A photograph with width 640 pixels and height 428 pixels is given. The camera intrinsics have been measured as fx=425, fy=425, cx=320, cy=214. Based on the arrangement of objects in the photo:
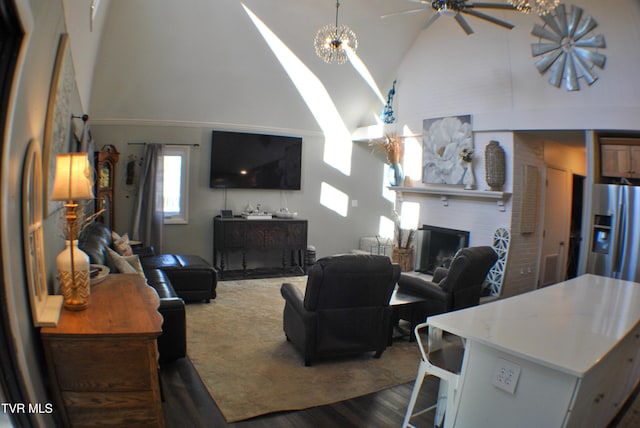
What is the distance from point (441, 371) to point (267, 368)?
170 centimetres

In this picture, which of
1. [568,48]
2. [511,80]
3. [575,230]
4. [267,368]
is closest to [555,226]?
[575,230]

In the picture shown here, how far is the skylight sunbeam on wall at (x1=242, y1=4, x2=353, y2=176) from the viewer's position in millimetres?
6281

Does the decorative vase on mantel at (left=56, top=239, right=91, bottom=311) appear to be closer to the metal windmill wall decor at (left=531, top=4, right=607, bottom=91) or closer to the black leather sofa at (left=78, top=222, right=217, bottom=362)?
the black leather sofa at (left=78, top=222, right=217, bottom=362)

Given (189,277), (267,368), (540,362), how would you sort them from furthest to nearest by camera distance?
(189,277) → (267,368) → (540,362)

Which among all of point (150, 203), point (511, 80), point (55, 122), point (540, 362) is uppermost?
point (511, 80)

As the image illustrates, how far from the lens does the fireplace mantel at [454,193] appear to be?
575cm

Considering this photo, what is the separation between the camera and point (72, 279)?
2.27 metres

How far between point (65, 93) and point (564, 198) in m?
6.87

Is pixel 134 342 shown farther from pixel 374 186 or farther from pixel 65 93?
pixel 374 186

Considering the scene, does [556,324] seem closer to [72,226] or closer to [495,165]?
[72,226]

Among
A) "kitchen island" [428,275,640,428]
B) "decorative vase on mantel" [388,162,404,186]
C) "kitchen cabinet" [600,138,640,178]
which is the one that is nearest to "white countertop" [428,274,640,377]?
"kitchen island" [428,275,640,428]

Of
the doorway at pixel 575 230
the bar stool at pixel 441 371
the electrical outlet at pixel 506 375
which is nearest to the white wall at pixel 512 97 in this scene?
the doorway at pixel 575 230

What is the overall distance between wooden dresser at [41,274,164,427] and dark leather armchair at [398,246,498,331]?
9.05 ft

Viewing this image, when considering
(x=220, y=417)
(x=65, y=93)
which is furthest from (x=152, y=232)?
(x=220, y=417)
